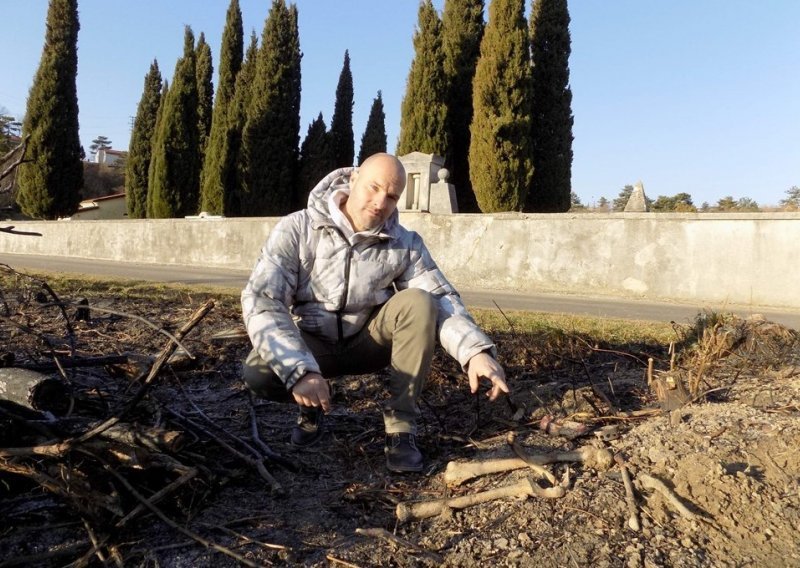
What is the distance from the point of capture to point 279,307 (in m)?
2.55

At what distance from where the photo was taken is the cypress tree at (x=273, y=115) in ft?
74.0

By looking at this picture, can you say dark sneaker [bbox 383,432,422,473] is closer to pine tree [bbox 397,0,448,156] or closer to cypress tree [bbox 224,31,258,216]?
pine tree [bbox 397,0,448,156]

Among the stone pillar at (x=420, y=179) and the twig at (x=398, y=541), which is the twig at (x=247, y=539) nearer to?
the twig at (x=398, y=541)

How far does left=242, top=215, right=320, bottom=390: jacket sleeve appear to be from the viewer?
234 cm

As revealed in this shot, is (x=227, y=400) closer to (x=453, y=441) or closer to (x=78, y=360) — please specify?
(x=78, y=360)

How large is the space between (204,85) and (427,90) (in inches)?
494

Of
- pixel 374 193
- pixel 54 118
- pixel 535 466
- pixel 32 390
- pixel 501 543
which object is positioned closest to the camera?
pixel 501 543

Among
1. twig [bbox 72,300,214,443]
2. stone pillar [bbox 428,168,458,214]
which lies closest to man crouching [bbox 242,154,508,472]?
twig [bbox 72,300,214,443]

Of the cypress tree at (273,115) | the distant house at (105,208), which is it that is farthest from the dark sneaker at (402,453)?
the distant house at (105,208)

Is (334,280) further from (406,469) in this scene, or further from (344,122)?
(344,122)

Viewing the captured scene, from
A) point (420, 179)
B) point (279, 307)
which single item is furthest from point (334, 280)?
point (420, 179)

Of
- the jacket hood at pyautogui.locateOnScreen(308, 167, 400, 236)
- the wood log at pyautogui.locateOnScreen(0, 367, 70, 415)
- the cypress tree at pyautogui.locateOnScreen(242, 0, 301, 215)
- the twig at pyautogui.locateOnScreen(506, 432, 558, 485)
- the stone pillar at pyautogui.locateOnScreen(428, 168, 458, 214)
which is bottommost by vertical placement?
the twig at pyautogui.locateOnScreen(506, 432, 558, 485)

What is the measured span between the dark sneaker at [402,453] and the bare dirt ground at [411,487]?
57mm

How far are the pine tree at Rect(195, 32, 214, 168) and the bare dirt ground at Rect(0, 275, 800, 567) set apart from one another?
25.5m
